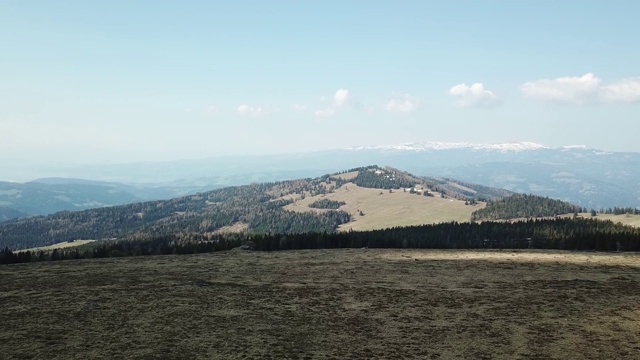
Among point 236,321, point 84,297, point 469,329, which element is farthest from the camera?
point 84,297

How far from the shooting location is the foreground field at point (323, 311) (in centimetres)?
2270

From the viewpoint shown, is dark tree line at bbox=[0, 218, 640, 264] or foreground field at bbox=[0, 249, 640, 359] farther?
dark tree line at bbox=[0, 218, 640, 264]

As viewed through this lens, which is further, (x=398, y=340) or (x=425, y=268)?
(x=425, y=268)

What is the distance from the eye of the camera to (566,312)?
29.3 metres

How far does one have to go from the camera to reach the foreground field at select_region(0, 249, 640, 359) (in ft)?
74.5

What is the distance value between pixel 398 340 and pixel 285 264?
98.0 ft

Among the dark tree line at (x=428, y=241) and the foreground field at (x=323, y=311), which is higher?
the foreground field at (x=323, y=311)

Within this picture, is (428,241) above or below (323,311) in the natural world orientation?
below

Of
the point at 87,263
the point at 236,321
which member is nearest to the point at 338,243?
the point at 87,263

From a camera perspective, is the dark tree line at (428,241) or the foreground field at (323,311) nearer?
the foreground field at (323,311)

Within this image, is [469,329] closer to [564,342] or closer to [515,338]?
[515,338]

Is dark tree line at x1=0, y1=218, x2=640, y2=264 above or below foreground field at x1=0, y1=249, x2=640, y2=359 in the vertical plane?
below

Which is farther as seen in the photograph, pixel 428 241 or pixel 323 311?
pixel 428 241

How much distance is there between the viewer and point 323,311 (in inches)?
1191
